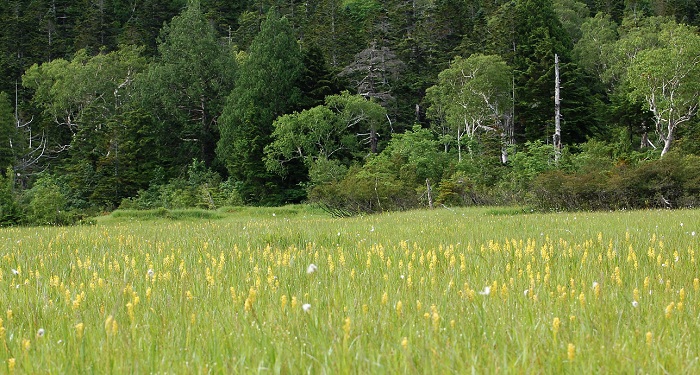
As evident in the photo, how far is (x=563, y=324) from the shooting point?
103 inches

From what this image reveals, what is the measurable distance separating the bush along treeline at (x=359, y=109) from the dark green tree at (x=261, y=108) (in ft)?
0.39

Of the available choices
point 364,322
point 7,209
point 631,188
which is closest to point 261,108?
point 7,209

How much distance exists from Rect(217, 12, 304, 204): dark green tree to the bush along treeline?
120 mm

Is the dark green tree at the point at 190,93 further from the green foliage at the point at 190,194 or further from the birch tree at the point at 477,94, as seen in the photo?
the birch tree at the point at 477,94

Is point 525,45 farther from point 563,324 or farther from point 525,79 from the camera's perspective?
point 563,324

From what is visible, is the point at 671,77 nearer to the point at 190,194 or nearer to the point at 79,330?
the point at 190,194

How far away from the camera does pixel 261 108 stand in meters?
40.2

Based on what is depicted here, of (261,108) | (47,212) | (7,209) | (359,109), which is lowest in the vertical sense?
(47,212)

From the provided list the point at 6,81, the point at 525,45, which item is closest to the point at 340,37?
the point at 525,45

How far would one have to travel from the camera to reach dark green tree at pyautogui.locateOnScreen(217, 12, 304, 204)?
1558 inches

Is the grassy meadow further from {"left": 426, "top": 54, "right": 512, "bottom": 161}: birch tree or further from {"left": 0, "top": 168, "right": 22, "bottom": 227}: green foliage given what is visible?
{"left": 426, "top": 54, "right": 512, "bottom": 161}: birch tree

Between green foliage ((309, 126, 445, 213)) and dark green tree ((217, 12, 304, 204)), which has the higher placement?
dark green tree ((217, 12, 304, 204))

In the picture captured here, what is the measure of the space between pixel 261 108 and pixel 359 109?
653 centimetres

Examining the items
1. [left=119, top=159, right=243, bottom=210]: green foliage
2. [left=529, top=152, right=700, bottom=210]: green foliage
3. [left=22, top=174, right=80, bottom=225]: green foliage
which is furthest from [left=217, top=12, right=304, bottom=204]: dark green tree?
[left=529, top=152, right=700, bottom=210]: green foliage
